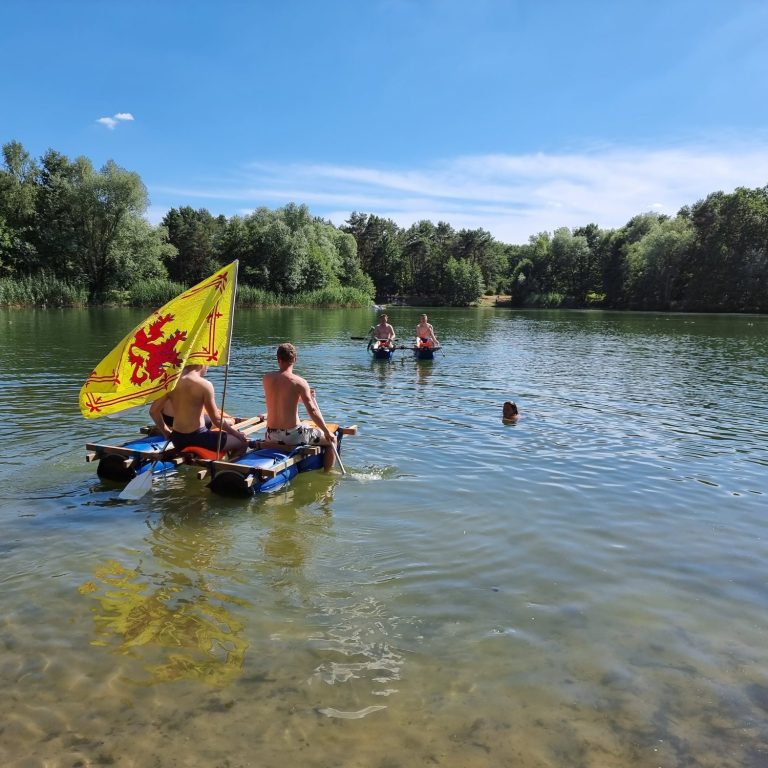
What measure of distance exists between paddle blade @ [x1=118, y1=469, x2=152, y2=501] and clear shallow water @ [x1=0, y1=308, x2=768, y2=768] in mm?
164

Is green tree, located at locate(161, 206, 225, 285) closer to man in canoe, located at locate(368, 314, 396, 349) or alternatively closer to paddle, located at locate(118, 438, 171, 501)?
man in canoe, located at locate(368, 314, 396, 349)

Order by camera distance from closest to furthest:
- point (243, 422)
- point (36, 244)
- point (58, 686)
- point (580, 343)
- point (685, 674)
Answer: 1. point (58, 686)
2. point (685, 674)
3. point (243, 422)
4. point (580, 343)
5. point (36, 244)

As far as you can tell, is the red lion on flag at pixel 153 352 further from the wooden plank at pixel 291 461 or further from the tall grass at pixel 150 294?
the tall grass at pixel 150 294

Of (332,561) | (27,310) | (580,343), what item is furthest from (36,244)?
(332,561)

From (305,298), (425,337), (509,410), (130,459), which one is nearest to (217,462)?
(130,459)

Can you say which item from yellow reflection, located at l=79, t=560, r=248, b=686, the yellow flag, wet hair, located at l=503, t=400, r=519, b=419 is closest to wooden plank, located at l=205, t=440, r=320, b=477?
the yellow flag

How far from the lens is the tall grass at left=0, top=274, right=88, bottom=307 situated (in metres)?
50.7

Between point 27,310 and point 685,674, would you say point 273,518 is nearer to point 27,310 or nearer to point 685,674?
point 685,674

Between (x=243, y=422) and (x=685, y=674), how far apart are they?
24.3ft

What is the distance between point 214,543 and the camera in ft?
23.3


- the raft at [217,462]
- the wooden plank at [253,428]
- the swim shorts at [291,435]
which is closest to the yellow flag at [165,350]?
the raft at [217,462]

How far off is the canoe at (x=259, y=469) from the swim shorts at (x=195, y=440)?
38cm

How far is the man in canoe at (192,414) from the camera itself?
8.53 m

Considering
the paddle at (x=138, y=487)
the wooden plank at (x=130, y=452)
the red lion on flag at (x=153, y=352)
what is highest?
the red lion on flag at (x=153, y=352)
